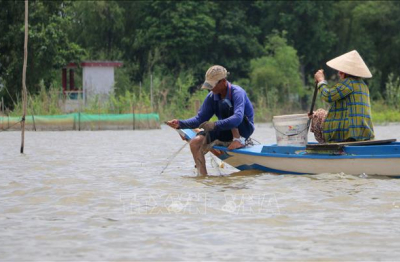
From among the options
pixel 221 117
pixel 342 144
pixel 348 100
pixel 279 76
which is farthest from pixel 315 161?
pixel 279 76

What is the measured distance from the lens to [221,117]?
10.1 m

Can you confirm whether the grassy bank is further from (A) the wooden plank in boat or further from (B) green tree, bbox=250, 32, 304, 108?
(A) the wooden plank in boat

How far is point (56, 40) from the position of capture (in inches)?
1267

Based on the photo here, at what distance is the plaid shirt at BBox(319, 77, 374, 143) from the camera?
945cm

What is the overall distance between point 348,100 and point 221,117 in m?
1.47

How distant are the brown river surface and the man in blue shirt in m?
0.43

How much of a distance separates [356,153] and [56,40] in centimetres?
2406

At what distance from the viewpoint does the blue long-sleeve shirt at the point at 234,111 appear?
9.67 metres

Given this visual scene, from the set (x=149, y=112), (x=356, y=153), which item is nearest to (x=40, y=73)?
(x=149, y=112)

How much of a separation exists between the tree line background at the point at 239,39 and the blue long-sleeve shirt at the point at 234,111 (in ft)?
83.0

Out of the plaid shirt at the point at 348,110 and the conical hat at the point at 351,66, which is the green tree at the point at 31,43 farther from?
the conical hat at the point at 351,66

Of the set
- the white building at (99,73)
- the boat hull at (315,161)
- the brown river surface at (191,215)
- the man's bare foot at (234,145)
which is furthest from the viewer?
the white building at (99,73)

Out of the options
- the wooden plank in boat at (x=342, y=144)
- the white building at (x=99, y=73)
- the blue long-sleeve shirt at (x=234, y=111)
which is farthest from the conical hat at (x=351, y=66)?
the white building at (x=99, y=73)

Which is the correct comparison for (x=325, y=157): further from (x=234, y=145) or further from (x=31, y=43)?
(x=31, y=43)
